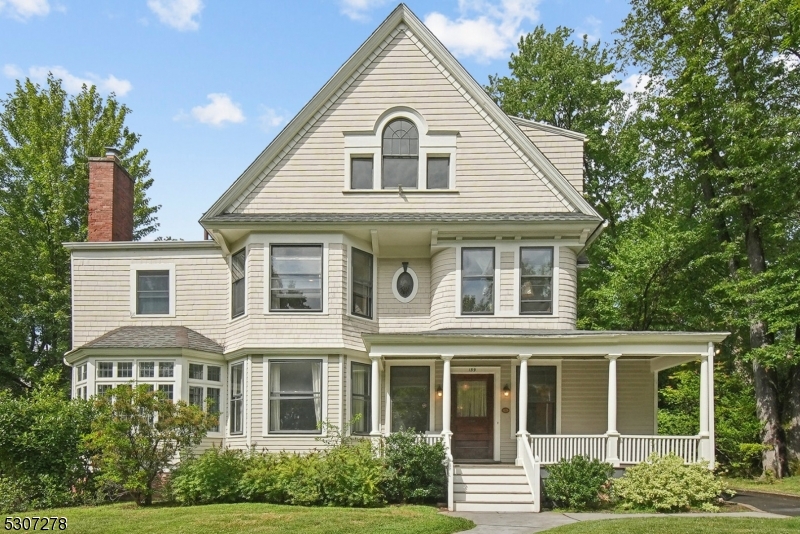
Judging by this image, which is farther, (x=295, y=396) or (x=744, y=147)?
(x=744, y=147)

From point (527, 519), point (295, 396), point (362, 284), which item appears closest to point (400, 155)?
point (362, 284)

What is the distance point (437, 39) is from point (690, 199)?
427 inches

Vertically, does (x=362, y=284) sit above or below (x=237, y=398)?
above

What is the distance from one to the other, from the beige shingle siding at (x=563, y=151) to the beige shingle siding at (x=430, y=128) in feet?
4.83

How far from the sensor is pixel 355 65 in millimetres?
18094

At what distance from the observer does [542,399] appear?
17844 millimetres

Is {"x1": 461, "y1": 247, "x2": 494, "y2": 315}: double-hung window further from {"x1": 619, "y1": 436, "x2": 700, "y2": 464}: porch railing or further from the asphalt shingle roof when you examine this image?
the asphalt shingle roof

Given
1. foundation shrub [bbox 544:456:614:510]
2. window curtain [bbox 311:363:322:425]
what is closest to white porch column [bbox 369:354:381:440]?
window curtain [bbox 311:363:322:425]

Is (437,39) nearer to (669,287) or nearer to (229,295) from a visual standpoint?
(229,295)

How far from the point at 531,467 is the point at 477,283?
4.55m

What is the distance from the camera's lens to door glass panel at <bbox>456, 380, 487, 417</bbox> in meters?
17.9

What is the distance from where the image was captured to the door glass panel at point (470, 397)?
1789 centimetres

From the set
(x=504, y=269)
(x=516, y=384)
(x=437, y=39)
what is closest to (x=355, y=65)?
(x=437, y=39)

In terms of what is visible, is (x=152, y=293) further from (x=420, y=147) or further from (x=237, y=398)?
(x=420, y=147)
